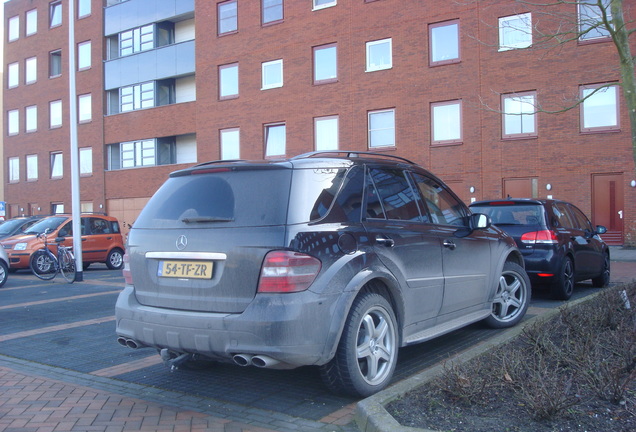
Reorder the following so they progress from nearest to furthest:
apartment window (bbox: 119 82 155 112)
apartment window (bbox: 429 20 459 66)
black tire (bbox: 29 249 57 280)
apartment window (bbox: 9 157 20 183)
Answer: black tire (bbox: 29 249 57 280) → apartment window (bbox: 429 20 459 66) → apartment window (bbox: 119 82 155 112) → apartment window (bbox: 9 157 20 183)

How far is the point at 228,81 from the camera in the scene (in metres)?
30.7

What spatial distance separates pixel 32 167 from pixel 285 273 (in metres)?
40.4

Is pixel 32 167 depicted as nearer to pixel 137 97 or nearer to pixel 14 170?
pixel 14 170

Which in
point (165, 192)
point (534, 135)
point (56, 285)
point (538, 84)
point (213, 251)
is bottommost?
point (56, 285)

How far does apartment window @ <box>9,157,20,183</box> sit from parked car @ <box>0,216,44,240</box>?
23.7 metres

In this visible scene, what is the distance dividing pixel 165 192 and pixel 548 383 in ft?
10.5

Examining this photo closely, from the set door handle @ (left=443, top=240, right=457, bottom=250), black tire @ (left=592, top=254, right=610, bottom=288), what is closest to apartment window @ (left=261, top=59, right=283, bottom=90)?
black tire @ (left=592, top=254, right=610, bottom=288)

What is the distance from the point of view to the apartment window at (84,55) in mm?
36969

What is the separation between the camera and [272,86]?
28906 millimetres

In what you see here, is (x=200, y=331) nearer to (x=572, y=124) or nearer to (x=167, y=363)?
(x=167, y=363)

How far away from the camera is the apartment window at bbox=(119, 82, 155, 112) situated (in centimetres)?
3375

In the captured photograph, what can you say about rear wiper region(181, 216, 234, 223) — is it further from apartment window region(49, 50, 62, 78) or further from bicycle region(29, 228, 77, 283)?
apartment window region(49, 50, 62, 78)

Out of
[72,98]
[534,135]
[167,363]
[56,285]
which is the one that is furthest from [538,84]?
[167,363]

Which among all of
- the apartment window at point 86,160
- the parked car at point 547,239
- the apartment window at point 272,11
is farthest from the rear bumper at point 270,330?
the apartment window at point 86,160
